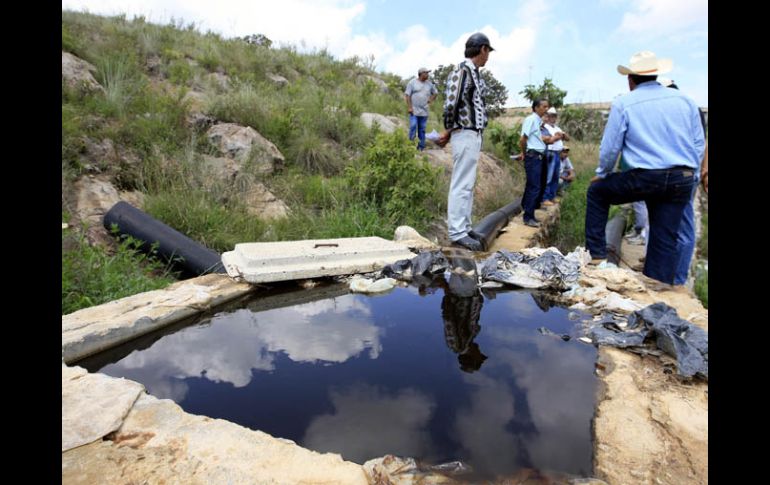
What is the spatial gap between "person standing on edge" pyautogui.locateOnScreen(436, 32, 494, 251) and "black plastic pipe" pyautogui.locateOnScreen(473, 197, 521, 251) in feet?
1.85

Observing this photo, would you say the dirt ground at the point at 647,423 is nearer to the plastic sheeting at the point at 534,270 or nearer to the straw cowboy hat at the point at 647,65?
the plastic sheeting at the point at 534,270

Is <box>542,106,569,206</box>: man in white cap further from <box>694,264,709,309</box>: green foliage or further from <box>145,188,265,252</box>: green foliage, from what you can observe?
<box>145,188,265,252</box>: green foliage

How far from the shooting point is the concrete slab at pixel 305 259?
2943 millimetres

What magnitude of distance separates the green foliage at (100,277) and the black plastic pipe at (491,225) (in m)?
3.07

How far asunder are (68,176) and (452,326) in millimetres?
4326

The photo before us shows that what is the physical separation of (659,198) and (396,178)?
2.94 m

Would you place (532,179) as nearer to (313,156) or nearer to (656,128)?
(656,128)

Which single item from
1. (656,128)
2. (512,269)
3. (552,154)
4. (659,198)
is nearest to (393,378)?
(512,269)

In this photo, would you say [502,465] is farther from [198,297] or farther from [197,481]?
[198,297]

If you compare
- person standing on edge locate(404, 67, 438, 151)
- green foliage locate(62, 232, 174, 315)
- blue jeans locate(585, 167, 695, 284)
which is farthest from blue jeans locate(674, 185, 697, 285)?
person standing on edge locate(404, 67, 438, 151)

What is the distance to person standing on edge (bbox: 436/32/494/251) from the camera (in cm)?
413
